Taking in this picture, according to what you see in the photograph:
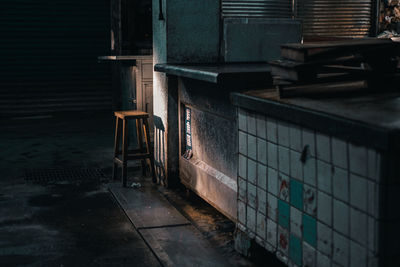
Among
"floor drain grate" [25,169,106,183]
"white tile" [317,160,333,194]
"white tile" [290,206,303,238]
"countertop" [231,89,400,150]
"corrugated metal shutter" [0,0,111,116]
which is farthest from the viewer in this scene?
"corrugated metal shutter" [0,0,111,116]

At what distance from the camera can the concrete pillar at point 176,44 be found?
24.0ft

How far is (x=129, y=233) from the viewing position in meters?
5.92

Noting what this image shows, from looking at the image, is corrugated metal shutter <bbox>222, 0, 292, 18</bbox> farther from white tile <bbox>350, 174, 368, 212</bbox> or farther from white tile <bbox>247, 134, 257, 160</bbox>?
white tile <bbox>350, 174, 368, 212</bbox>

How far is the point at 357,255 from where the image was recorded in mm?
3357

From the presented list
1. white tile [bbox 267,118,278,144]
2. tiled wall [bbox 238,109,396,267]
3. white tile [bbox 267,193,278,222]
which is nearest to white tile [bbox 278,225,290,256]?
tiled wall [bbox 238,109,396,267]

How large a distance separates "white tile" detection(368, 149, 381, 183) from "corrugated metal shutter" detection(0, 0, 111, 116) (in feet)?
43.1

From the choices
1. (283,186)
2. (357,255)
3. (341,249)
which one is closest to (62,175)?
(283,186)

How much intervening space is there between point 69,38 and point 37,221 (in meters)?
10.0

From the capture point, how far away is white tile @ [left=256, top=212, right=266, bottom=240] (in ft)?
14.7

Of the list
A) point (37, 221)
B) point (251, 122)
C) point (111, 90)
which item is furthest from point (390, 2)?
point (111, 90)

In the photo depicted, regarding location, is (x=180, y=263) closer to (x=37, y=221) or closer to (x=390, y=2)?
(x=37, y=221)

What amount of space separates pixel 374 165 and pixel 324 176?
1.67 feet

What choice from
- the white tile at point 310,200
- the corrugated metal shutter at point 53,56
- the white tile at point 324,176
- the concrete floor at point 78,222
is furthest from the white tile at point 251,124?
the corrugated metal shutter at point 53,56

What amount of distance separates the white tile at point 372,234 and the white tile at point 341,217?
0.21 metres
